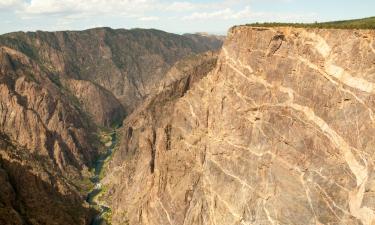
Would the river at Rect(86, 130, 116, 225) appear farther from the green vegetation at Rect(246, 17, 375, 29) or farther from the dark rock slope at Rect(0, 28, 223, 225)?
the green vegetation at Rect(246, 17, 375, 29)

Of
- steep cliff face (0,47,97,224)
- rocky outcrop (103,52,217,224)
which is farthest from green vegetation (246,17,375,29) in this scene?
steep cliff face (0,47,97,224)

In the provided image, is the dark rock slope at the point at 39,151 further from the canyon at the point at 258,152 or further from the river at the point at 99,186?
Result: the river at the point at 99,186

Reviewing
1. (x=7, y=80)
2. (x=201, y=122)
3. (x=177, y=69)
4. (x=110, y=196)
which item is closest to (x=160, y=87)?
(x=177, y=69)

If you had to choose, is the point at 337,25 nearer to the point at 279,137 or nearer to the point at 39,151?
the point at 279,137

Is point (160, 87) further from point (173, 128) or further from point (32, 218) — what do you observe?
point (32, 218)

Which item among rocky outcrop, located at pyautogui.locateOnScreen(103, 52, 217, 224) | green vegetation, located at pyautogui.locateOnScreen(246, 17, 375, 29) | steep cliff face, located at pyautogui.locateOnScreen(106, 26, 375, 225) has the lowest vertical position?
rocky outcrop, located at pyautogui.locateOnScreen(103, 52, 217, 224)

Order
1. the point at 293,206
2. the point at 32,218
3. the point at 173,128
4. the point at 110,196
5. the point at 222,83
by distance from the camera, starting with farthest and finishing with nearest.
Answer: the point at 110,196
the point at 173,128
the point at 32,218
the point at 222,83
the point at 293,206

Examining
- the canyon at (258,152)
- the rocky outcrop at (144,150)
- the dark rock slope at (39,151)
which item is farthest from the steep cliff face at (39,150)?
the rocky outcrop at (144,150)

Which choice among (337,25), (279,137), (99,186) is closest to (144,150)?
(99,186)

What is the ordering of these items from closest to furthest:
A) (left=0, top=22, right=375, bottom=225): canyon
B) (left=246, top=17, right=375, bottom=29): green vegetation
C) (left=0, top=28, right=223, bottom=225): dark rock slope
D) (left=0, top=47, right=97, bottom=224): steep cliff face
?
(left=0, top=22, right=375, bottom=225): canyon, (left=246, top=17, right=375, bottom=29): green vegetation, (left=0, top=28, right=223, bottom=225): dark rock slope, (left=0, top=47, right=97, bottom=224): steep cliff face
